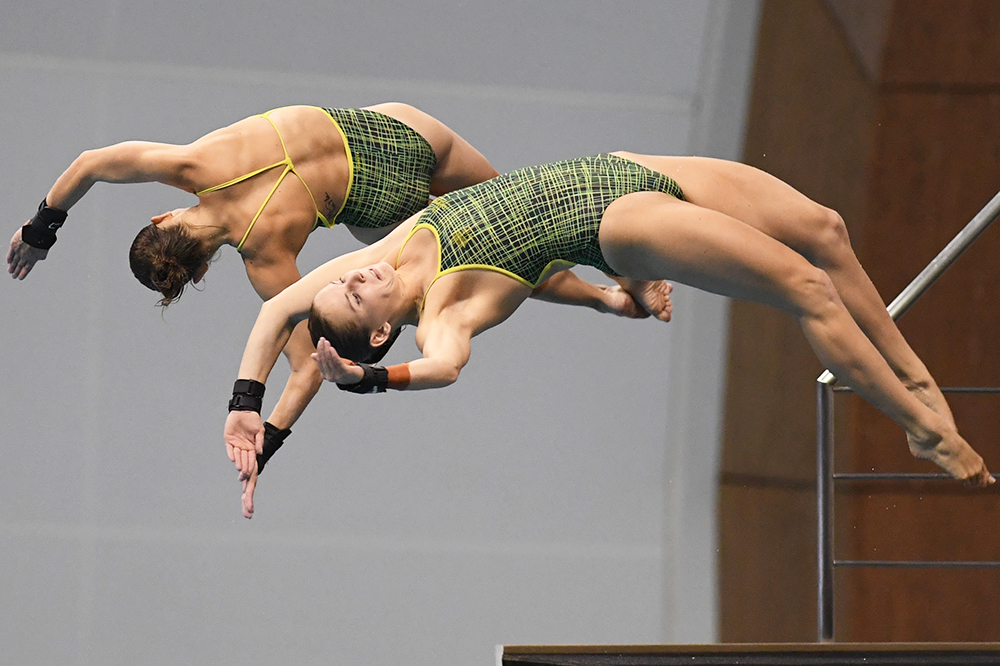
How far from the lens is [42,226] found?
9.87 ft

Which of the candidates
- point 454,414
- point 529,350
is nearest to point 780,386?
point 529,350

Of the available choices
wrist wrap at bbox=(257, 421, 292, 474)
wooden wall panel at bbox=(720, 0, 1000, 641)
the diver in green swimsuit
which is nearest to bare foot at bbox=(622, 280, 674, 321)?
the diver in green swimsuit

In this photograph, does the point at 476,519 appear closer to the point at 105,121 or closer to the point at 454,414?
the point at 454,414

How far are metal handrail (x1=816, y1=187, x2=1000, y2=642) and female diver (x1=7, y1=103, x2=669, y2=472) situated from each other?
26.8 inches

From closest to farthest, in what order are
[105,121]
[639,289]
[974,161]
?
1. [639,289]
2. [974,161]
3. [105,121]

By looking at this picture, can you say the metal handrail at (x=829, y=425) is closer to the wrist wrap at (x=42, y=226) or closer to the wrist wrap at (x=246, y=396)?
the wrist wrap at (x=246, y=396)

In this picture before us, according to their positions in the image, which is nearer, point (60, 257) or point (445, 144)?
point (445, 144)

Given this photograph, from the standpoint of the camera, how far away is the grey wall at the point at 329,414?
17.2 feet

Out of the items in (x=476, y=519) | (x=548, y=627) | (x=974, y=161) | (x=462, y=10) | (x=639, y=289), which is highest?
(x=462, y=10)

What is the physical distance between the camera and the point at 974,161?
4.77m

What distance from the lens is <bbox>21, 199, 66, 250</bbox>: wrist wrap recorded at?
3.00m

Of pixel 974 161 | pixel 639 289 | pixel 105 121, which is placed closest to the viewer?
pixel 639 289

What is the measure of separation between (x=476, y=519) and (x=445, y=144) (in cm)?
257

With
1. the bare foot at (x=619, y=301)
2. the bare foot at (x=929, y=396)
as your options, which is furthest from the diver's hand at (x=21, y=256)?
the bare foot at (x=929, y=396)
